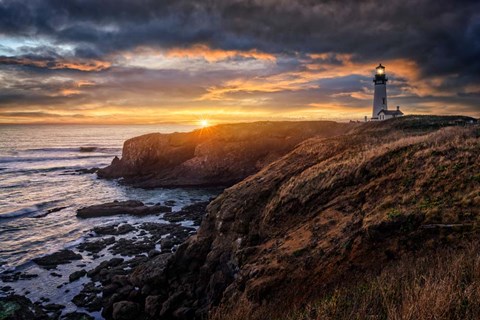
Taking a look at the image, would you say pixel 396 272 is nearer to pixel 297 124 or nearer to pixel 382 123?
pixel 382 123

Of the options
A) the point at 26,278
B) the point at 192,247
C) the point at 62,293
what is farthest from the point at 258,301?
the point at 26,278

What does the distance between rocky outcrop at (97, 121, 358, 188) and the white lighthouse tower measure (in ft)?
18.8

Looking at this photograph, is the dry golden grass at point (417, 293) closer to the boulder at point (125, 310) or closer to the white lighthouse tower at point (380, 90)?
the boulder at point (125, 310)

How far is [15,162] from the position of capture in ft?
220

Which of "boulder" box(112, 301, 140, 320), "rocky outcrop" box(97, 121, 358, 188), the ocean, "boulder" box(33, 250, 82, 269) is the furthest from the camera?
"rocky outcrop" box(97, 121, 358, 188)

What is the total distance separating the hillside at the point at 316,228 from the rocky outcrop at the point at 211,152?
2852 cm

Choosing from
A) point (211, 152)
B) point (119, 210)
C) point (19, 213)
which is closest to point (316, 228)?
point (119, 210)

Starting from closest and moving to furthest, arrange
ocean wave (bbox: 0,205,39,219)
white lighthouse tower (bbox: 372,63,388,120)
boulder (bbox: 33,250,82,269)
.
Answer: boulder (bbox: 33,250,82,269)
ocean wave (bbox: 0,205,39,219)
white lighthouse tower (bbox: 372,63,388,120)

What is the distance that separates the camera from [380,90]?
50.8 m

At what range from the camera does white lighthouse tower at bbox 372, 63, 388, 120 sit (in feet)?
165

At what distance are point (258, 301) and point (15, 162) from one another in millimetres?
74175

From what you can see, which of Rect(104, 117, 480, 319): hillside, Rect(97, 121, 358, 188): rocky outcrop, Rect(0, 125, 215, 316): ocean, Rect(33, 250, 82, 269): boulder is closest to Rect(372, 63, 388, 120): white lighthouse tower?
Rect(97, 121, 358, 188): rocky outcrop

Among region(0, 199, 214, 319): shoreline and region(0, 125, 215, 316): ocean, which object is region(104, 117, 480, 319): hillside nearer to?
region(0, 199, 214, 319): shoreline

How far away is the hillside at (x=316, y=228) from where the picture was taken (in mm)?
8305
